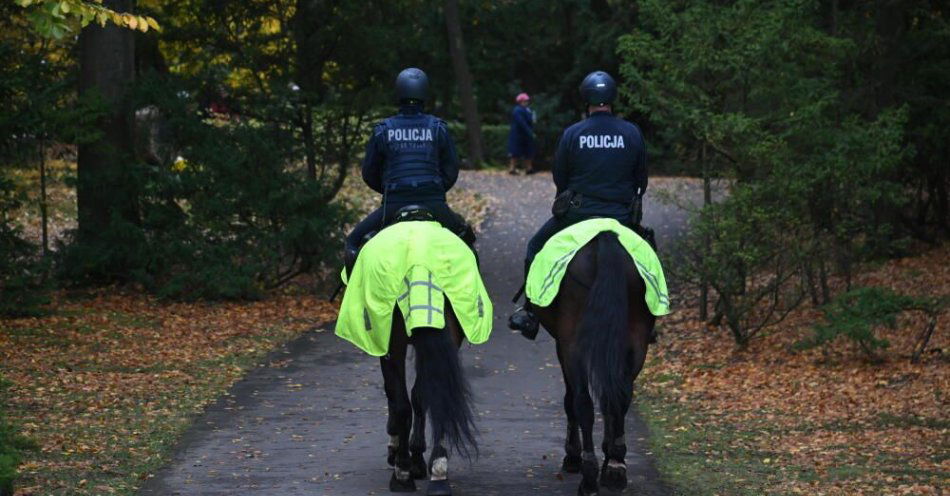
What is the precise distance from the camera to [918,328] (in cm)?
1644

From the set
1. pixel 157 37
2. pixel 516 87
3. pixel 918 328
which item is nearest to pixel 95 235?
pixel 157 37

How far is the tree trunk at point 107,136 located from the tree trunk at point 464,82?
1919 cm

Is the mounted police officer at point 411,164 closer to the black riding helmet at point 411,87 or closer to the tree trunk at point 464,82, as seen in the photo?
the black riding helmet at point 411,87

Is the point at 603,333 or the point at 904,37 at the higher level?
the point at 904,37

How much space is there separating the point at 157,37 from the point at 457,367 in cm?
1317

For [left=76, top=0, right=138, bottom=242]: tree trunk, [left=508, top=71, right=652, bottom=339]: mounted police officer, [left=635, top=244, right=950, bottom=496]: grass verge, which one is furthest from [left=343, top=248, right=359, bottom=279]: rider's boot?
[left=76, top=0, right=138, bottom=242]: tree trunk

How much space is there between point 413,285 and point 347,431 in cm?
264

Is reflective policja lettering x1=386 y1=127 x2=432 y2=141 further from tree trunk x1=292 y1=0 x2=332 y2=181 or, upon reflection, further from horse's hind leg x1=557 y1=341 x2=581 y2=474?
tree trunk x1=292 y1=0 x2=332 y2=181

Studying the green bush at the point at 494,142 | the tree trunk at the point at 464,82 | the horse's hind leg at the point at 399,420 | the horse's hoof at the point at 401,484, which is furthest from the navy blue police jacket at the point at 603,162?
the green bush at the point at 494,142

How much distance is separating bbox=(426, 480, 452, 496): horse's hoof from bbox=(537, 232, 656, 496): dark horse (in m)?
0.81

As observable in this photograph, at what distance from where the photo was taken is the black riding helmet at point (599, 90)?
9.66 m

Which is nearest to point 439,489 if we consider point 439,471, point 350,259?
point 439,471

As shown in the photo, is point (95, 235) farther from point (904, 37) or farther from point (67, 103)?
point (904, 37)

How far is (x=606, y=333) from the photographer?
339 inches
